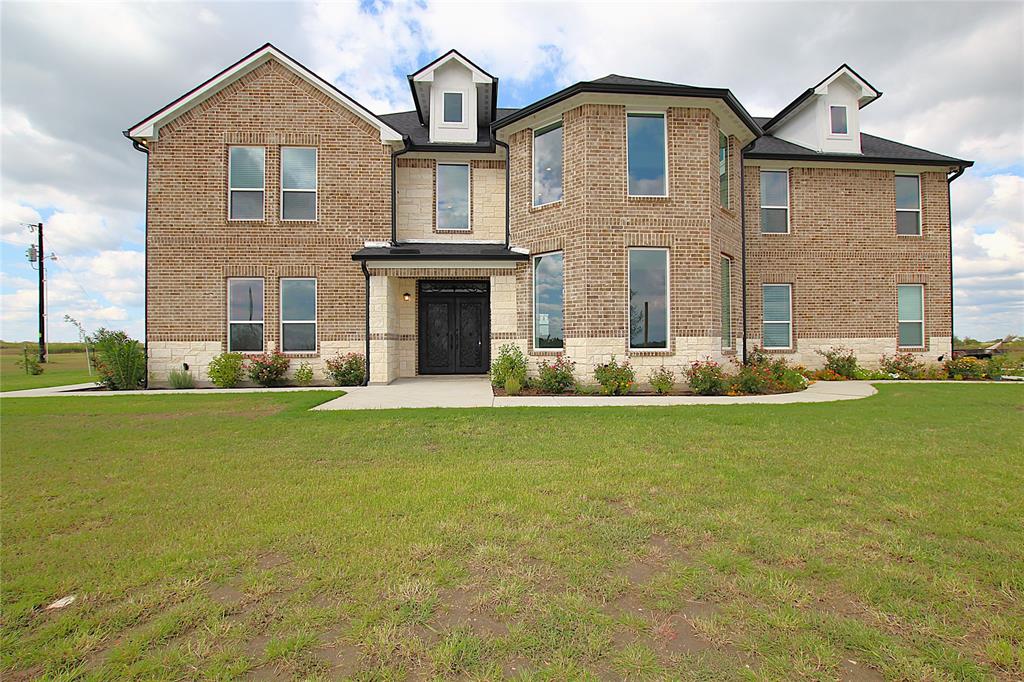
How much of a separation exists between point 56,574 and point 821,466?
6.10 meters

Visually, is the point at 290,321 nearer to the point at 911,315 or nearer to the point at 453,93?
the point at 453,93

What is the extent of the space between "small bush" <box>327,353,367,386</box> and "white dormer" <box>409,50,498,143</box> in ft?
23.0

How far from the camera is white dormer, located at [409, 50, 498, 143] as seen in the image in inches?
576

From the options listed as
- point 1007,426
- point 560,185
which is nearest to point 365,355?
point 560,185

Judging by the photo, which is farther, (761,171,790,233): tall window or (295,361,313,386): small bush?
(761,171,790,233): tall window

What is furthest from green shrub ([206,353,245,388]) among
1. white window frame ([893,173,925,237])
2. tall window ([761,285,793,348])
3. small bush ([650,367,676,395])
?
white window frame ([893,173,925,237])

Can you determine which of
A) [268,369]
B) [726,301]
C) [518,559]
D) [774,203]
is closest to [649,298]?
[726,301]

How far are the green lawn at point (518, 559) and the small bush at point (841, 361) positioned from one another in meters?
9.46

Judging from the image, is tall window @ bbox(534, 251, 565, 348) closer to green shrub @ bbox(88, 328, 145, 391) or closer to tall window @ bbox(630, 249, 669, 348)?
tall window @ bbox(630, 249, 669, 348)

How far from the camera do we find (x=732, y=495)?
4047 mm

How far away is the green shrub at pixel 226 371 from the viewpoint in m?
12.8

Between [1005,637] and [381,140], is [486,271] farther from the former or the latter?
[1005,637]

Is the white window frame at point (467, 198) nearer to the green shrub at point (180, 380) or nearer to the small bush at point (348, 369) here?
the small bush at point (348, 369)

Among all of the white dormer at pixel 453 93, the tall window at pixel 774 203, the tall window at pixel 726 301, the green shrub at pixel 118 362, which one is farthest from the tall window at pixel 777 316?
the green shrub at pixel 118 362
